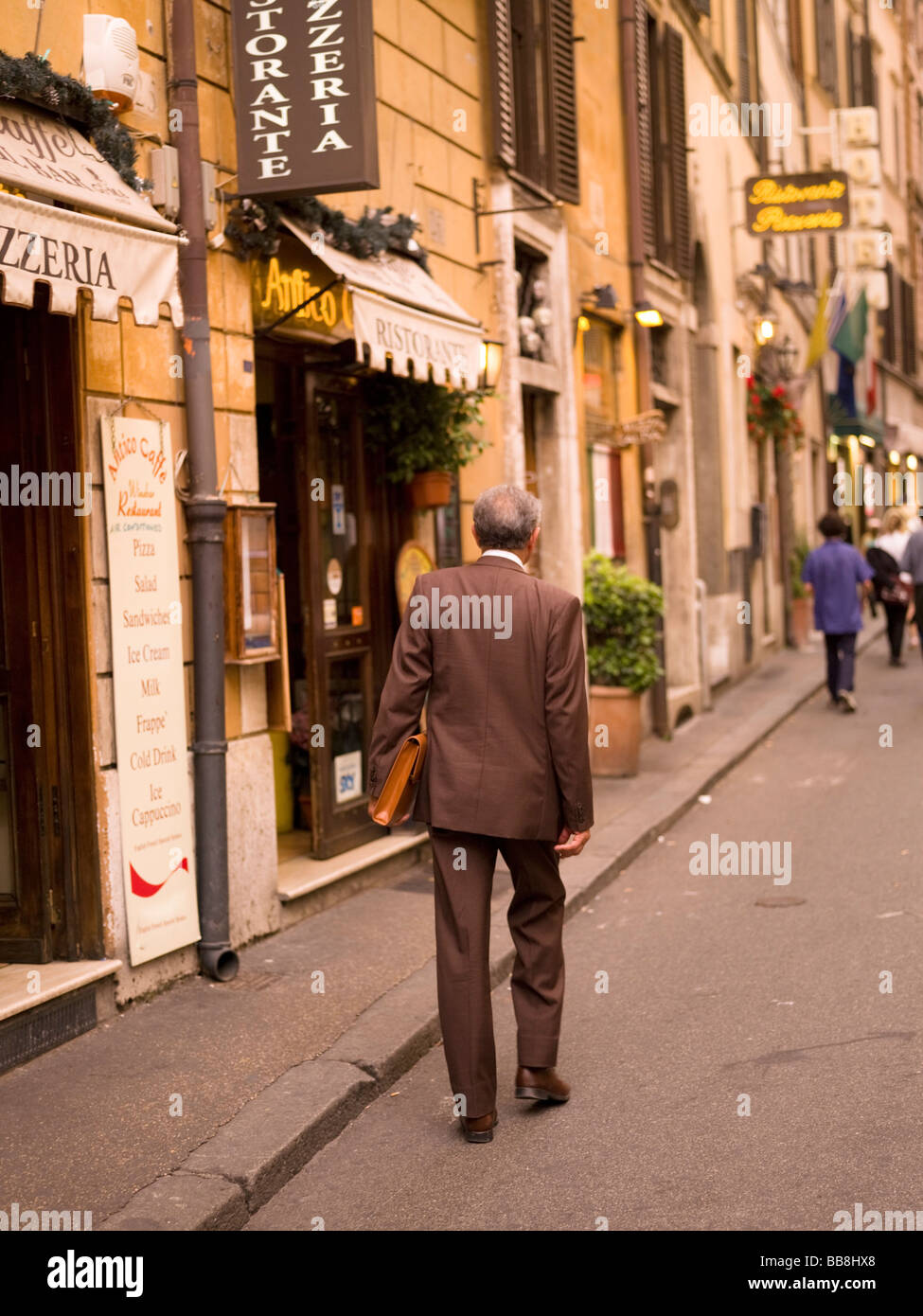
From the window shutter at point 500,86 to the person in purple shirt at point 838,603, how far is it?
5.94m

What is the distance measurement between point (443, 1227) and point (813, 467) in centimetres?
2282

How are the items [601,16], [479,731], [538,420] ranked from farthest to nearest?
1. [601,16]
2. [538,420]
3. [479,731]

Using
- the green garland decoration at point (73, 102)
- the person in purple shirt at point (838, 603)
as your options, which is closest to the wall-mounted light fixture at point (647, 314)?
the person in purple shirt at point (838, 603)

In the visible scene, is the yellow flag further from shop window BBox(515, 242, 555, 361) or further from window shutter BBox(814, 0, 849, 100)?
shop window BBox(515, 242, 555, 361)

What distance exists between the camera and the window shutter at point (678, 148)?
15320 millimetres

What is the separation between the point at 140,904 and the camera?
598 centimetres

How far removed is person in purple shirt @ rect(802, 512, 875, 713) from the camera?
1449cm

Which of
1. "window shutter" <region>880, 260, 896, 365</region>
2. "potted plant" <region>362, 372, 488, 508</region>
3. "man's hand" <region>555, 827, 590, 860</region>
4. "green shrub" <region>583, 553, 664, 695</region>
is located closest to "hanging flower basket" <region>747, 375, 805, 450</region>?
"green shrub" <region>583, 553, 664, 695</region>

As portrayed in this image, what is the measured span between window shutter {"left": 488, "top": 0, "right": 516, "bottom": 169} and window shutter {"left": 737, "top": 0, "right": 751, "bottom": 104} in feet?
33.4

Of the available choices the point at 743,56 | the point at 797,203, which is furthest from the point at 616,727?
the point at 743,56

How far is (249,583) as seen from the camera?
263 inches

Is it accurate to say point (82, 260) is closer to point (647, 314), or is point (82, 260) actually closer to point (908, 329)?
point (647, 314)
